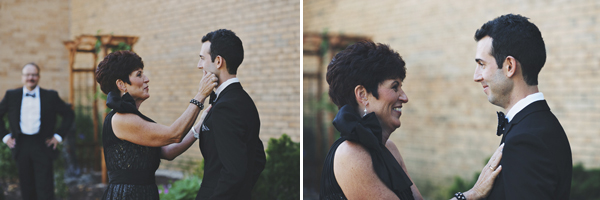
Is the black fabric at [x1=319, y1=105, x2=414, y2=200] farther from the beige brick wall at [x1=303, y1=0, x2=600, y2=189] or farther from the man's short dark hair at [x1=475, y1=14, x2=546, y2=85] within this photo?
the beige brick wall at [x1=303, y1=0, x2=600, y2=189]

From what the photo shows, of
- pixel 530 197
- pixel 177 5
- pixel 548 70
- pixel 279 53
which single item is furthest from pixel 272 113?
pixel 530 197

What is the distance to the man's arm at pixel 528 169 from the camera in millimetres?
1916

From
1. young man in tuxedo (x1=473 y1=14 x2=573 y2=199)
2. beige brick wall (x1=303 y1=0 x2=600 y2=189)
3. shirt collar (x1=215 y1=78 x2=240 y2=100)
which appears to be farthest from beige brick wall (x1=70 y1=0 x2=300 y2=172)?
young man in tuxedo (x1=473 y1=14 x2=573 y2=199)

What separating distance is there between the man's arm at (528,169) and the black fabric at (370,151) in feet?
1.43

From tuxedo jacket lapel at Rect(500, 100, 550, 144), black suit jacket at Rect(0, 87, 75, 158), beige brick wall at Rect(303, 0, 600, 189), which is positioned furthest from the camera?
black suit jacket at Rect(0, 87, 75, 158)

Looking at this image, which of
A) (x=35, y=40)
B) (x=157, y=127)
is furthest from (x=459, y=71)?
(x=35, y=40)

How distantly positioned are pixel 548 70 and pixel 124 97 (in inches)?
217

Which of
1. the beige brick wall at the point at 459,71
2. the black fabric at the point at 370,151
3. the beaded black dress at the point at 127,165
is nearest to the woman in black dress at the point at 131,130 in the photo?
the beaded black dress at the point at 127,165

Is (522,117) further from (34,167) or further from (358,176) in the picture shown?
(34,167)

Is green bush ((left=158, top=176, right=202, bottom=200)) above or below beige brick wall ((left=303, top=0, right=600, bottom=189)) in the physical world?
below

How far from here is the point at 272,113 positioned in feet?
23.3

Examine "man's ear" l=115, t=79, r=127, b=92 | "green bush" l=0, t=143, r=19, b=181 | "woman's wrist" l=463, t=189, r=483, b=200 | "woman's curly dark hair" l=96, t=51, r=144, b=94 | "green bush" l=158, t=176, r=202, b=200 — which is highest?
"woman's curly dark hair" l=96, t=51, r=144, b=94

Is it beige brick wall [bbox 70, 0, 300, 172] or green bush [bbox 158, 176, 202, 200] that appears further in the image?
beige brick wall [bbox 70, 0, 300, 172]

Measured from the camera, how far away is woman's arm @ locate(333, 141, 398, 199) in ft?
6.58
